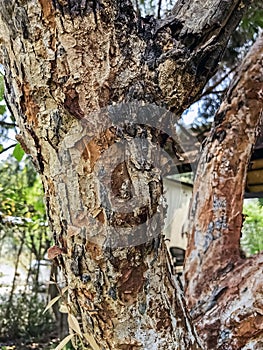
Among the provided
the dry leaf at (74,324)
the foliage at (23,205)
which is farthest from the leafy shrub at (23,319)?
the dry leaf at (74,324)

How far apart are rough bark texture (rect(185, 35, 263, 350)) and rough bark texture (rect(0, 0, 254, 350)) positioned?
32 centimetres

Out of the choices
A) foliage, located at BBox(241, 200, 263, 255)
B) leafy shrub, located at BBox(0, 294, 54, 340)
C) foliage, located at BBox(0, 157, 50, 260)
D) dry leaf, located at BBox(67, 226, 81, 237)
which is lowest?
leafy shrub, located at BBox(0, 294, 54, 340)

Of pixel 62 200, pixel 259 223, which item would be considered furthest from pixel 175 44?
pixel 259 223

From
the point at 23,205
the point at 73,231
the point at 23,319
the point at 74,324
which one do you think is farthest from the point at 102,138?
the point at 23,319

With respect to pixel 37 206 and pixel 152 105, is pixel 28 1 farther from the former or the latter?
pixel 37 206

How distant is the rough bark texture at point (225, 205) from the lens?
85cm

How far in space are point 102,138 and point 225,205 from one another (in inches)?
22.7

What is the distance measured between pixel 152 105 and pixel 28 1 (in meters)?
0.18

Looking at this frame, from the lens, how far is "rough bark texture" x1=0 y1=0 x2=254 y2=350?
19.0 inches

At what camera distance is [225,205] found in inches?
39.0

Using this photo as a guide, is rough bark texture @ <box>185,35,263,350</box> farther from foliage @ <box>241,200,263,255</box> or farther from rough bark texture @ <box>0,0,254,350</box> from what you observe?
foliage @ <box>241,200,263,255</box>

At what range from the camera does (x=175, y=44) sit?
549 mm

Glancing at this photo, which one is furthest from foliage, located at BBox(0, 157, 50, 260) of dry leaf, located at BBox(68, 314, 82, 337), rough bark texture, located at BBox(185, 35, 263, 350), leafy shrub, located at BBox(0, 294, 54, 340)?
dry leaf, located at BBox(68, 314, 82, 337)

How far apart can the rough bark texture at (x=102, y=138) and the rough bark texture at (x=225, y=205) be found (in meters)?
0.32
